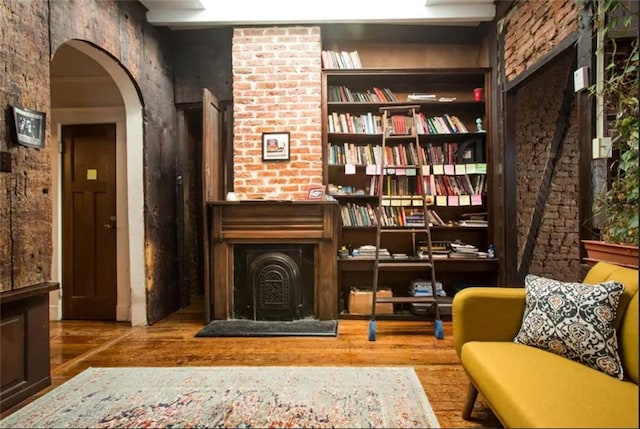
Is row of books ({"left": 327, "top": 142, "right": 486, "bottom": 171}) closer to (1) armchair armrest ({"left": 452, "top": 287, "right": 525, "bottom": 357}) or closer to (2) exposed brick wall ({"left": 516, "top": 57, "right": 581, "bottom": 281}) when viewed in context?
(2) exposed brick wall ({"left": 516, "top": 57, "right": 581, "bottom": 281})

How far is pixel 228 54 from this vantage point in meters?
3.84

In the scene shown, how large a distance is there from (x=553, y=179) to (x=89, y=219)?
494 cm

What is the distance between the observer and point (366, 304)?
3.44 metres

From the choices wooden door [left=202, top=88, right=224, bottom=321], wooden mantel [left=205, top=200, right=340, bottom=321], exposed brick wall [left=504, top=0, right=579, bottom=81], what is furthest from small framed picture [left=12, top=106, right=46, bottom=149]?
exposed brick wall [left=504, top=0, right=579, bottom=81]

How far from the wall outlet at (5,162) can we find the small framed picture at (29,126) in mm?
106

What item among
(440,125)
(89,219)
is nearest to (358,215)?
(440,125)

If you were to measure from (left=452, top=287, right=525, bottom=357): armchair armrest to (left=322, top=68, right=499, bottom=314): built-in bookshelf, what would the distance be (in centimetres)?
175

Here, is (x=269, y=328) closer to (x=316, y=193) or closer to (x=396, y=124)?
(x=316, y=193)

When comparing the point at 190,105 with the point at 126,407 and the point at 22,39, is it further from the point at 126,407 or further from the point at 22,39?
the point at 126,407

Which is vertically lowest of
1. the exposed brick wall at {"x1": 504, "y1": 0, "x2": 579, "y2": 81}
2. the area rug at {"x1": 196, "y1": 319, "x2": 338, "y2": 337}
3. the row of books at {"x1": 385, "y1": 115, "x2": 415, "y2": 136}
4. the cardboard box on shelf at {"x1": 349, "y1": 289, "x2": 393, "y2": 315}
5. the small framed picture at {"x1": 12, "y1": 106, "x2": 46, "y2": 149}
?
the area rug at {"x1": 196, "y1": 319, "x2": 338, "y2": 337}

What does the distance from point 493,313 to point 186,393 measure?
1722 millimetres

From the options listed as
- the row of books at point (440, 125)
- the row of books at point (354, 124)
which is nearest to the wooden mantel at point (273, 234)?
the row of books at point (354, 124)

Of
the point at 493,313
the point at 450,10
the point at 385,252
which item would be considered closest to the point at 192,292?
the point at 385,252

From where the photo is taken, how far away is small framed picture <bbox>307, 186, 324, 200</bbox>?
334cm
